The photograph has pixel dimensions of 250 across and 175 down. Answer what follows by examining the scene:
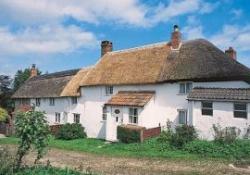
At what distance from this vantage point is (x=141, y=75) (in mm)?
34469

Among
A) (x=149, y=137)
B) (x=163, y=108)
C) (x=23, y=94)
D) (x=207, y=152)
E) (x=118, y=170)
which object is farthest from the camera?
(x=23, y=94)

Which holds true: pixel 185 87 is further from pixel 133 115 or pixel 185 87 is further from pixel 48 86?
pixel 48 86

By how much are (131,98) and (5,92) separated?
114 ft

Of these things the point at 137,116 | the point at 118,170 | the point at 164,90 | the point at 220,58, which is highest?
the point at 220,58

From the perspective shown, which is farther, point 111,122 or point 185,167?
point 111,122

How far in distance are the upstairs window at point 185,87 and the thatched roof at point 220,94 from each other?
975 millimetres

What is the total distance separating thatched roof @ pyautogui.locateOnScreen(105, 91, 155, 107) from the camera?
32219 mm

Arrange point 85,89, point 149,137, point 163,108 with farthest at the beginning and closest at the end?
point 85,89 < point 163,108 < point 149,137

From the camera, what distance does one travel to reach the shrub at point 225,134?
24.8 metres

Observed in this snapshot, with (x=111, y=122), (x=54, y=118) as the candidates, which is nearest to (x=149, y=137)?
(x=111, y=122)

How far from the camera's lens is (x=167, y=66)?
33156 mm

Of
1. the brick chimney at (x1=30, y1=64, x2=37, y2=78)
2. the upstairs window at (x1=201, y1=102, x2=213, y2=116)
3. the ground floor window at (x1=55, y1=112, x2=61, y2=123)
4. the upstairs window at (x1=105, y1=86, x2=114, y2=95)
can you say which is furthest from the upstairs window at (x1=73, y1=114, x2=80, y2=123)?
the brick chimney at (x1=30, y1=64, x2=37, y2=78)

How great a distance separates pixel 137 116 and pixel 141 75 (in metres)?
4.26

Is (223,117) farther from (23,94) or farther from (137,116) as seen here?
(23,94)
